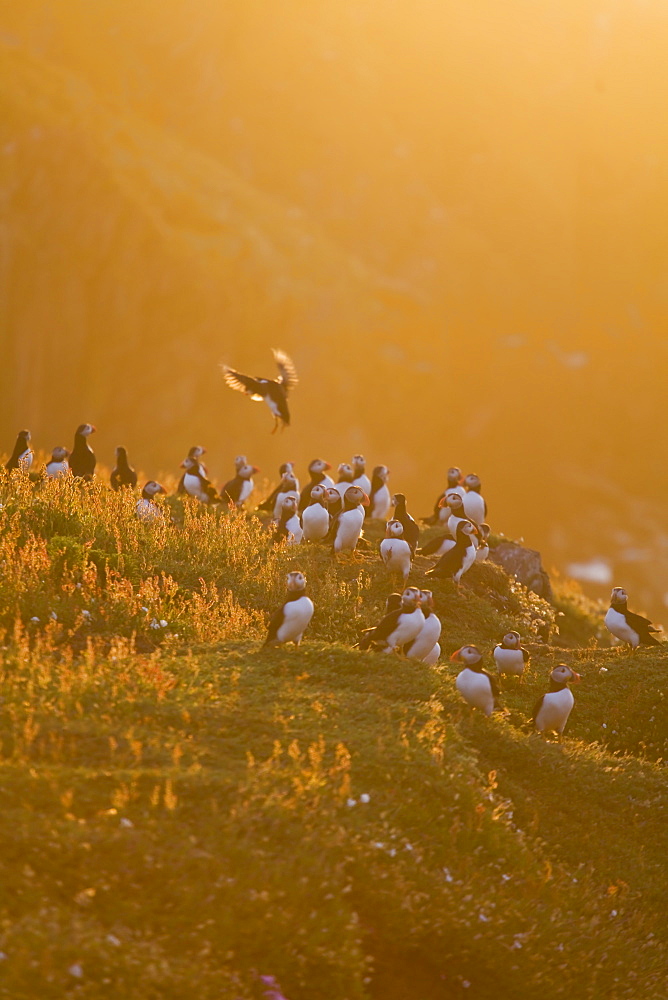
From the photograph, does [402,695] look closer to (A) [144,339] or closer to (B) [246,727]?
(B) [246,727]

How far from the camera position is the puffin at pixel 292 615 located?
1306 cm

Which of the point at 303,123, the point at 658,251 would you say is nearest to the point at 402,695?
the point at 658,251

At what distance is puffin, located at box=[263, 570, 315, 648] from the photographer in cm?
1306

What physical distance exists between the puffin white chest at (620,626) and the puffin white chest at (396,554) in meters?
3.22

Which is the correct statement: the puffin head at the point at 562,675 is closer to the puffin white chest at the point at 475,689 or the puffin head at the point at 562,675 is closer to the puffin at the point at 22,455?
the puffin white chest at the point at 475,689

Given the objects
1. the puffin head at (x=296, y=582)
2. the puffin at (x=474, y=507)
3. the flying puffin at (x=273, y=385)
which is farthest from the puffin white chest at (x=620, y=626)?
the flying puffin at (x=273, y=385)

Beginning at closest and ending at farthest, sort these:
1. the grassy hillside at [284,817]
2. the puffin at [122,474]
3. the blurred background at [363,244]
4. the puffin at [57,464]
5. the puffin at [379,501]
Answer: the grassy hillside at [284,817] < the puffin at [57,464] < the puffin at [122,474] < the puffin at [379,501] < the blurred background at [363,244]

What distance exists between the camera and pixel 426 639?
1388 centimetres

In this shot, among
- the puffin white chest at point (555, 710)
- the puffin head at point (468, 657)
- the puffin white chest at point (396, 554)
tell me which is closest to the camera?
the puffin head at point (468, 657)

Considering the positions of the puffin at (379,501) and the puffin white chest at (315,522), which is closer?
the puffin white chest at (315,522)

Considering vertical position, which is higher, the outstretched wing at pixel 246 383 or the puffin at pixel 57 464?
the outstretched wing at pixel 246 383

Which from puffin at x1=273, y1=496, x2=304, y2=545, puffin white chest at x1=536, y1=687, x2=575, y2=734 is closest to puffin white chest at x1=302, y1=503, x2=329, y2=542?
puffin at x1=273, y1=496, x2=304, y2=545

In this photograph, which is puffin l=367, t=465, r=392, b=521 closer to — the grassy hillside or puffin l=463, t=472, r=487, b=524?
puffin l=463, t=472, r=487, b=524

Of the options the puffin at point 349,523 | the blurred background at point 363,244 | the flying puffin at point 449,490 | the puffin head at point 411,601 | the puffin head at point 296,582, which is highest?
the blurred background at point 363,244
